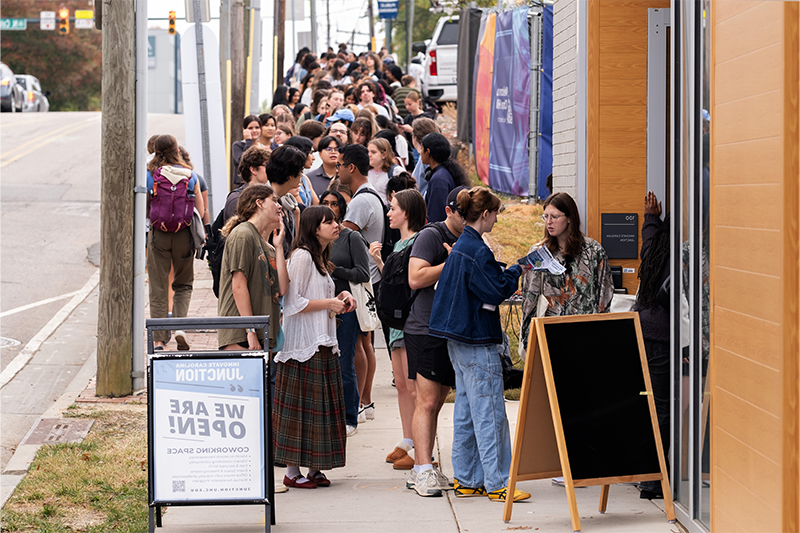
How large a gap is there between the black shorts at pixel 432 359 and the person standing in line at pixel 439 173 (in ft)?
8.17

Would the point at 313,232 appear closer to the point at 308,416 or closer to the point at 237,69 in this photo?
the point at 308,416

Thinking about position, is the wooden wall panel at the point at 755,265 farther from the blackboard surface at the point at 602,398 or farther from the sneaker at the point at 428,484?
the sneaker at the point at 428,484

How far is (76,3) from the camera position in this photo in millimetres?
68500

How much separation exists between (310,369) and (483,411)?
1.15 metres

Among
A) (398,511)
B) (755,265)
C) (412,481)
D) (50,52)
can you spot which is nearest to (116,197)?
(412,481)

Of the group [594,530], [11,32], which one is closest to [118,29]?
[594,530]

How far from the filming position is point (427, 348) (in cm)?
625

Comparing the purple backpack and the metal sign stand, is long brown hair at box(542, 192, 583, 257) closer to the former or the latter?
the metal sign stand

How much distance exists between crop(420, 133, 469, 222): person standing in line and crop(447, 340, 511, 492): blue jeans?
8.81 ft

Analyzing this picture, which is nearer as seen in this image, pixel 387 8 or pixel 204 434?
pixel 204 434

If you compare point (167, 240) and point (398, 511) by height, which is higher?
point (167, 240)

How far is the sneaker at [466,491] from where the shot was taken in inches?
247

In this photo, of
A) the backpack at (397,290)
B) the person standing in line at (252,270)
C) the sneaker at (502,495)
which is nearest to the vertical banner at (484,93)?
the backpack at (397,290)

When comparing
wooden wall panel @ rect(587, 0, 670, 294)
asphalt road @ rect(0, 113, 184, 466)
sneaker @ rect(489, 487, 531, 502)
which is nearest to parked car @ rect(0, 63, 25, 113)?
asphalt road @ rect(0, 113, 184, 466)
